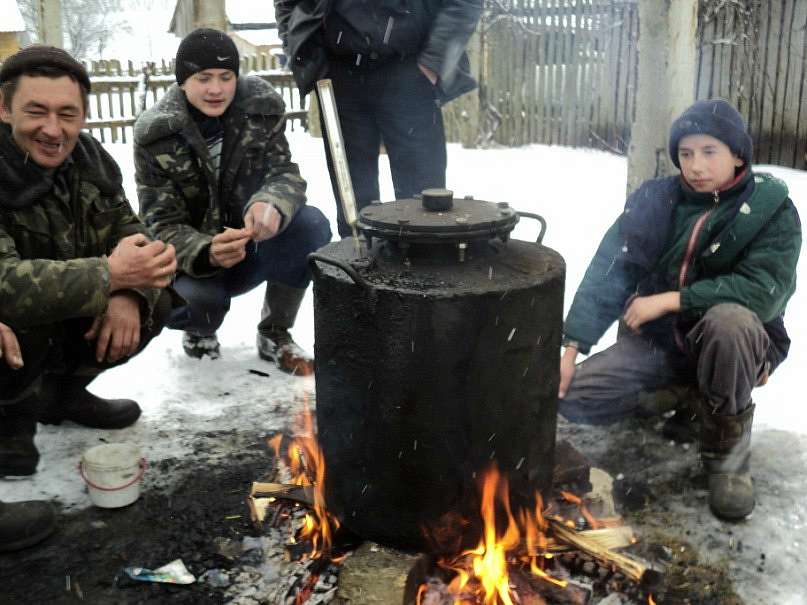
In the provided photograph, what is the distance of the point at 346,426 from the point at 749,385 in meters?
1.46

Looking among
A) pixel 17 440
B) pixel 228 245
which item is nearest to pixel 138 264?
pixel 228 245

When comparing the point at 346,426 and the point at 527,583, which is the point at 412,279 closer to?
the point at 346,426

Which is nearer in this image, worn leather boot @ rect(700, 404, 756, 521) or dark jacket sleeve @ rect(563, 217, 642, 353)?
worn leather boot @ rect(700, 404, 756, 521)

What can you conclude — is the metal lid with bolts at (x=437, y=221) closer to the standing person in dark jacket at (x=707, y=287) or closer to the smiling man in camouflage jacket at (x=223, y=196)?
the standing person in dark jacket at (x=707, y=287)

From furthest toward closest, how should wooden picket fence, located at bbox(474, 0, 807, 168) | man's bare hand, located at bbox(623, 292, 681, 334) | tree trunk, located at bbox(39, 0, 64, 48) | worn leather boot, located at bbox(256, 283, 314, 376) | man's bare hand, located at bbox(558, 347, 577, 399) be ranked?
tree trunk, located at bbox(39, 0, 64, 48) → wooden picket fence, located at bbox(474, 0, 807, 168) → worn leather boot, located at bbox(256, 283, 314, 376) → man's bare hand, located at bbox(558, 347, 577, 399) → man's bare hand, located at bbox(623, 292, 681, 334)

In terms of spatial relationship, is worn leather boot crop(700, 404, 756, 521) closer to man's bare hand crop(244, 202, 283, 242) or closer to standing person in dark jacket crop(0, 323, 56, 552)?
man's bare hand crop(244, 202, 283, 242)

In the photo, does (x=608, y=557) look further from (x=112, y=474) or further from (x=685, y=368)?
(x=112, y=474)

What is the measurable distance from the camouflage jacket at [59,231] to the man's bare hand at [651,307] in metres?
1.86

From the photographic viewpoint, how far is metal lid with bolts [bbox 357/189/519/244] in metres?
2.24

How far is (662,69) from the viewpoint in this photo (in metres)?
5.50

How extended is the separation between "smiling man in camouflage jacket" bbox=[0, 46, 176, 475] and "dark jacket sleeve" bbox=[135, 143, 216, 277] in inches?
18.5

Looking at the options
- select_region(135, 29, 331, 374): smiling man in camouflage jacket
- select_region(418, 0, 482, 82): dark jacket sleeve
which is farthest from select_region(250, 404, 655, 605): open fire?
select_region(418, 0, 482, 82): dark jacket sleeve

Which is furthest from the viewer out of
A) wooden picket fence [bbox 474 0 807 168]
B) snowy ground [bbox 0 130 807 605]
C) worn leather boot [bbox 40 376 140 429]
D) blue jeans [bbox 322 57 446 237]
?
wooden picket fence [bbox 474 0 807 168]

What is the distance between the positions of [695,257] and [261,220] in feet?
6.19
